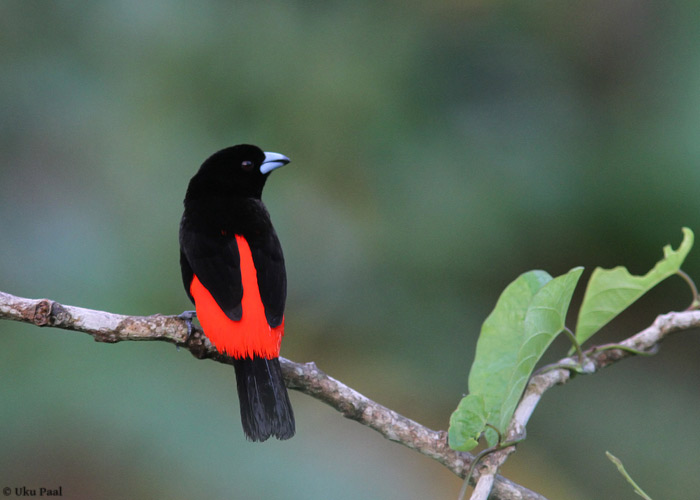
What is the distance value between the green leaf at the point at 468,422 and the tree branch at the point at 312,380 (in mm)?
139

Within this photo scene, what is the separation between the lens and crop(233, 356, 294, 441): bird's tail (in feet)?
7.21

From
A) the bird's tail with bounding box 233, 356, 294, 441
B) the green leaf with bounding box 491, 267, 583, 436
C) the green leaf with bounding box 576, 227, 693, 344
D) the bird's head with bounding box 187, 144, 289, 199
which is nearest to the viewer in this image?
the green leaf with bounding box 491, 267, 583, 436

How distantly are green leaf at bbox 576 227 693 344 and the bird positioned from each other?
2.80ft

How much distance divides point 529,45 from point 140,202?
11.1 ft

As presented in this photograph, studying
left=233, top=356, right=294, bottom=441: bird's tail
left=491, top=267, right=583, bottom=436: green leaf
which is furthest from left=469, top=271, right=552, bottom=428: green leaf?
left=233, top=356, right=294, bottom=441: bird's tail

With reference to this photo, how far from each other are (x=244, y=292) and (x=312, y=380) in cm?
41

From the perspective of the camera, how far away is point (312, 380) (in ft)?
7.05

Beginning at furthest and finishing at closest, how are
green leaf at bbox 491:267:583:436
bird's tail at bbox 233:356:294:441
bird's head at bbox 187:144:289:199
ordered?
Result: bird's head at bbox 187:144:289:199, bird's tail at bbox 233:356:294:441, green leaf at bbox 491:267:583:436

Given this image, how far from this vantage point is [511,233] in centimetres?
582

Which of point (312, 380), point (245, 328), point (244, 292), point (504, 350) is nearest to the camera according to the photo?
point (504, 350)

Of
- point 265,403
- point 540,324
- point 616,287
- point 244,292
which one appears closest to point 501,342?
point 540,324

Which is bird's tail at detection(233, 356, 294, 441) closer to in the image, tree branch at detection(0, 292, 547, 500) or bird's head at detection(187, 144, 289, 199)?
tree branch at detection(0, 292, 547, 500)

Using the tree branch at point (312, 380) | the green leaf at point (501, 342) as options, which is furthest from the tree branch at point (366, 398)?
the green leaf at point (501, 342)

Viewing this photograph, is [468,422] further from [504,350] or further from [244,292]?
[244,292]
